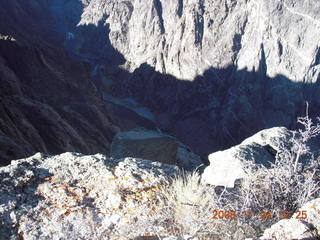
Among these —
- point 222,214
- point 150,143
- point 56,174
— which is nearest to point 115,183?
point 56,174

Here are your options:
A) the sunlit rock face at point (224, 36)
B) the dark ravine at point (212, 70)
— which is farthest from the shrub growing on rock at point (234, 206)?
the sunlit rock face at point (224, 36)

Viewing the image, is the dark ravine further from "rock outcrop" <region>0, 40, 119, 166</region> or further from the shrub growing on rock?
the shrub growing on rock

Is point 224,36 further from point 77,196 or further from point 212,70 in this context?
point 77,196

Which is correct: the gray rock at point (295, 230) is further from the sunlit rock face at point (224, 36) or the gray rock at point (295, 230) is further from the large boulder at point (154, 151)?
the sunlit rock face at point (224, 36)

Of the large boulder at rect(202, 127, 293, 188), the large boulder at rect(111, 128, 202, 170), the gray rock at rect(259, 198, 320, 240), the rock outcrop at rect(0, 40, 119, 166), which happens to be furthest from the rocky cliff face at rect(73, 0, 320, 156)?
the gray rock at rect(259, 198, 320, 240)

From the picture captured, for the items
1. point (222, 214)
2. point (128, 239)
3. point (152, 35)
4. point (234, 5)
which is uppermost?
point (234, 5)

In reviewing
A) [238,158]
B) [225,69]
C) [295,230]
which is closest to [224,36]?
[225,69]

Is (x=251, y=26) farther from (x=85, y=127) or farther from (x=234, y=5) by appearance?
(x=85, y=127)

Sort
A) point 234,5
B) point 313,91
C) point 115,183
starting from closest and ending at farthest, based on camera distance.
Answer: point 115,183, point 313,91, point 234,5
